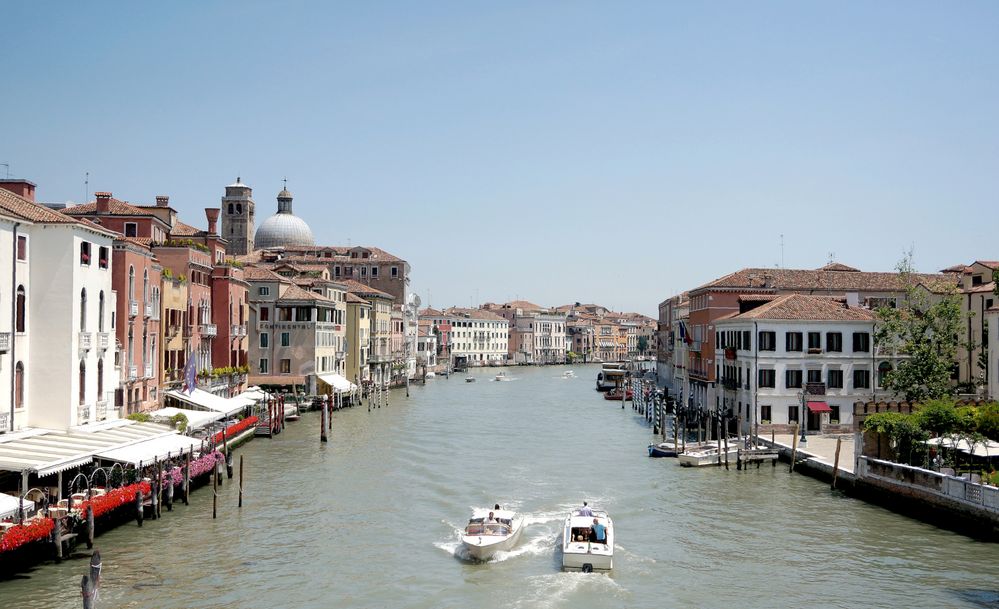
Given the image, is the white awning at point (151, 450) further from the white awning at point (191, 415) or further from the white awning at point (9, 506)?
the white awning at point (191, 415)

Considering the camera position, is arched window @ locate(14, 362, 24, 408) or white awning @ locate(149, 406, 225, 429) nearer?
arched window @ locate(14, 362, 24, 408)

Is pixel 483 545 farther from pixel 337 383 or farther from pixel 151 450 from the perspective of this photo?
pixel 337 383

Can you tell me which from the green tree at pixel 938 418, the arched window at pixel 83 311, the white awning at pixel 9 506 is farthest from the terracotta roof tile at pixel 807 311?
the white awning at pixel 9 506

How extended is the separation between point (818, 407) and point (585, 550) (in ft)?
63.8

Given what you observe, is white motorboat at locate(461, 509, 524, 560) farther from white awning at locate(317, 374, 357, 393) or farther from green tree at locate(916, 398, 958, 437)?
white awning at locate(317, 374, 357, 393)

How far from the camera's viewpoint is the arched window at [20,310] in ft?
76.4

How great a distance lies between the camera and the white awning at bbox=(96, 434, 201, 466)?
73.4ft

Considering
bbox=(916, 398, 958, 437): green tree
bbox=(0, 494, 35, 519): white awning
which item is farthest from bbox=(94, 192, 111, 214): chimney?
bbox=(916, 398, 958, 437): green tree

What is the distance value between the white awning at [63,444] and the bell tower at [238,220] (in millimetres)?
64967

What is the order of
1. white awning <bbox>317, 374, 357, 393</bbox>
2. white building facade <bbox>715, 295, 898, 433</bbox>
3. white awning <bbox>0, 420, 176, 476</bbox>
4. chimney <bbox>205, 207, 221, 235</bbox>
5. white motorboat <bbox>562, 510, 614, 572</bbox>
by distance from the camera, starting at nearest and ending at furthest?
white motorboat <bbox>562, 510, 614, 572</bbox> → white awning <bbox>0, 420, 176, 476</bbox> → white building facade <bbox>715, 295, 898, 433</bbox> → chimney <bbox>205, 207, 221, 235</bbox> → white awning <bbox>317, 374, 357, 393</bbox>

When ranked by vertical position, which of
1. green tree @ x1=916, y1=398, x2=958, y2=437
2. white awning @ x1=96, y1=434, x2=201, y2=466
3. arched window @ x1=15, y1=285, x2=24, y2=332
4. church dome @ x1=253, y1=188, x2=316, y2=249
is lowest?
white awning @ x1=96, y1=434, x2=201, y2=466

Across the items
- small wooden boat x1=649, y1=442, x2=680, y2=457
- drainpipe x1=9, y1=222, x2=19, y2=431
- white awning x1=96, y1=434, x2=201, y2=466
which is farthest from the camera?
small wooden boat x1=649, y1=442, x2=680, y2=457

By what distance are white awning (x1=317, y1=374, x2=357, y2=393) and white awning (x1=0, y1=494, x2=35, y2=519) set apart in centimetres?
3656

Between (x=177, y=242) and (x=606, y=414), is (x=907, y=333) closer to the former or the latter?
(x=606, y=414)
